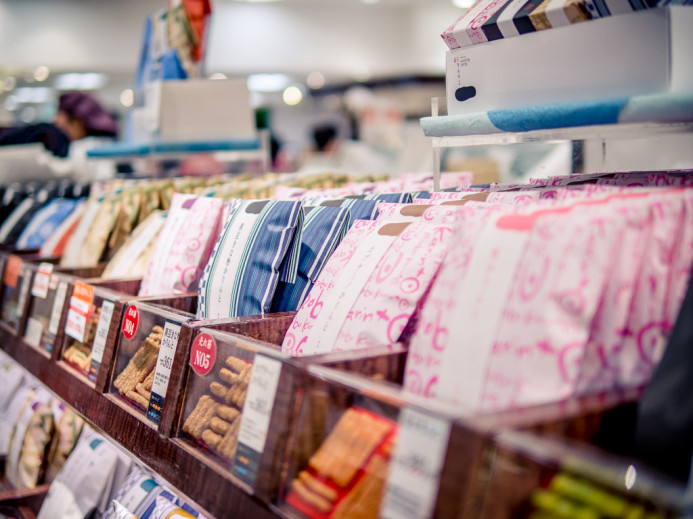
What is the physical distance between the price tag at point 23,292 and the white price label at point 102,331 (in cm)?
76

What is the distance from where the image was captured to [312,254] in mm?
1655

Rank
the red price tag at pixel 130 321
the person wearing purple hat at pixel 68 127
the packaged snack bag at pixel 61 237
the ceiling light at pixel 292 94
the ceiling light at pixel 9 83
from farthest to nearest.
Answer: the ceiling light at pixel 292 94 < the ceiling light at pixel 9 83 < the person wearing purple hat at pixel 68 127 < the packaged snack bag at pixel 61 237 < the red price tag at pixel 130 321

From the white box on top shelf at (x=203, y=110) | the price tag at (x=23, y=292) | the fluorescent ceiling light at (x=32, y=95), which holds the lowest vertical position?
the price tag at (x=23, y=292)

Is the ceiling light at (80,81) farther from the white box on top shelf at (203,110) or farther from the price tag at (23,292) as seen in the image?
the price tag at (23,292)

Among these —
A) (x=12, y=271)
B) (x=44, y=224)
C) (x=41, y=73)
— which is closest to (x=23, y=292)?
(x=12, y=271)

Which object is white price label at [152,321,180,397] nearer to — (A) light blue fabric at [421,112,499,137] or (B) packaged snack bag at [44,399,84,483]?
(A) light blue fabric at [421,112,499,137]

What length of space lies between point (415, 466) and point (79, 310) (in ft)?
4.50

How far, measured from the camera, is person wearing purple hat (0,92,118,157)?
4.65 m

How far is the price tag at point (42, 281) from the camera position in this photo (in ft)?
7.40

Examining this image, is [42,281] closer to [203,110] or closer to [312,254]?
[312,254]

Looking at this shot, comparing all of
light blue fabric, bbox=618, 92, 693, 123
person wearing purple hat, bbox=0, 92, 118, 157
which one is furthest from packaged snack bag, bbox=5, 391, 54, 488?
person wearing purple hat, bbox=0, 92, 118, 157

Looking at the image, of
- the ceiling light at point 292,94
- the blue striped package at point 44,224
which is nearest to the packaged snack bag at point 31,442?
the blue striped package at point 44,224

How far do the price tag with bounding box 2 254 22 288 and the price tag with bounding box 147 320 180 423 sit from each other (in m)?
1.40

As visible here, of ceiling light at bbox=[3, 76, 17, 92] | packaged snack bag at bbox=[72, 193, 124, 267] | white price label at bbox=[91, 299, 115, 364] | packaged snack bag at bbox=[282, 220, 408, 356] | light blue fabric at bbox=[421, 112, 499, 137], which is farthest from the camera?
ceiling light at bbox=[3, 76, 17, 92]
